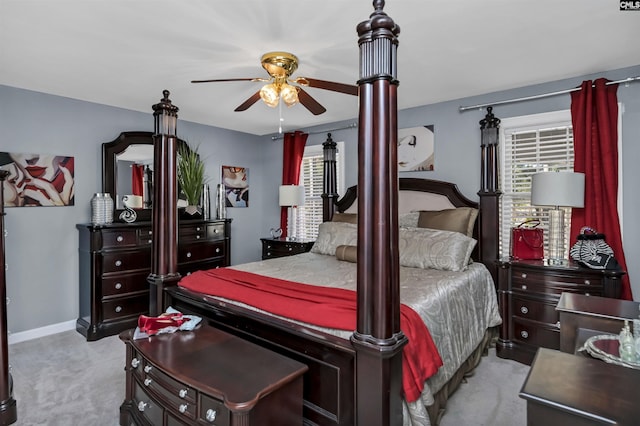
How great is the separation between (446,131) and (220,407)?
138 inches

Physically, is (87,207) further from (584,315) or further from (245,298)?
(584,315)

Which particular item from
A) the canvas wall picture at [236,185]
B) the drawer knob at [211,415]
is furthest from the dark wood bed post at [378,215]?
the canvas wall picture at [236,185]

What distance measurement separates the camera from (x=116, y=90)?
3480 mm

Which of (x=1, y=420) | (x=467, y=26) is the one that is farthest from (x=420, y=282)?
(x=1, y=420)

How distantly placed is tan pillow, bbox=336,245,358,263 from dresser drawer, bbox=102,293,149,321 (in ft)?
7.46

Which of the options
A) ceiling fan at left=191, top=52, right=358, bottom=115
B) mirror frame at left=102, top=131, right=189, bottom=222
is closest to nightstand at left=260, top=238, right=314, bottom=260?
mirror frame at left=102, top=131, right=189, bottom=222

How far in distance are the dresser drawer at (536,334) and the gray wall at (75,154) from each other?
2.71 ft

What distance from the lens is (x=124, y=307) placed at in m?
3.77

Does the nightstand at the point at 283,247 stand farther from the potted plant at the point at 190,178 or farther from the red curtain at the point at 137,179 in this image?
the red curtain at the point at 137,179

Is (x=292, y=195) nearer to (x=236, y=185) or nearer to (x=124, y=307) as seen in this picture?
(x=236, y=185)

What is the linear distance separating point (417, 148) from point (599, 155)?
5.57ft

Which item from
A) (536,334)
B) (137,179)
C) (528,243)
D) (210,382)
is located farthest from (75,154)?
(536,334)

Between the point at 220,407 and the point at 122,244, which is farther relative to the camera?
the point at 122,244

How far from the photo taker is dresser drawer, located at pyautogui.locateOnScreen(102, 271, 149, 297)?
3646 mm
